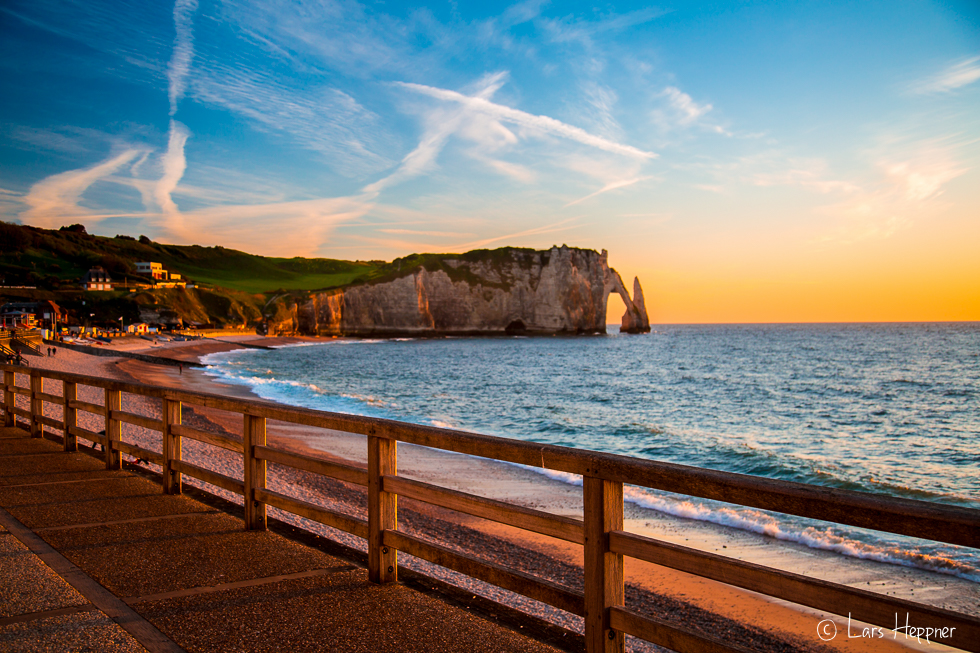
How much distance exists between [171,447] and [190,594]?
299cm

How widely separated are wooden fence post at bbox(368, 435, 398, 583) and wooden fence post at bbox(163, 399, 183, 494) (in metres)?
3.44

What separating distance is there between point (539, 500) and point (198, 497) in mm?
7365

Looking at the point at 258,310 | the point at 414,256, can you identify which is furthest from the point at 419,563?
the point at 414,256

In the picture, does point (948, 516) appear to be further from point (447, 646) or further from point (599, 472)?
point (447, 646)

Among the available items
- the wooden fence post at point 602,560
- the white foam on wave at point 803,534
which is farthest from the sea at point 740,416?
the wooden fence post at point 602,560

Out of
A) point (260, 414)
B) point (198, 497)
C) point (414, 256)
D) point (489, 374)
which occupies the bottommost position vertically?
point (489, 374)

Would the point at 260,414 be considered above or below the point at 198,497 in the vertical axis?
above

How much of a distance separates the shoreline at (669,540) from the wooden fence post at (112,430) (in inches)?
151

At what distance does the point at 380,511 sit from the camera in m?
4.14

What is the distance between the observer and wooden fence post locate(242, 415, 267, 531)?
17.1 feet

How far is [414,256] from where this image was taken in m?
182

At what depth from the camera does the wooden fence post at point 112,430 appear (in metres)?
7.58

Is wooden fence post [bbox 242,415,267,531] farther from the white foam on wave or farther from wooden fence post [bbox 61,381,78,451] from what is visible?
the white foam on wave

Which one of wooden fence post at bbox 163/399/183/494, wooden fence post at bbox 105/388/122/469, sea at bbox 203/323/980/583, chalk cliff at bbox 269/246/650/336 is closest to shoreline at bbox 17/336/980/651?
sea at bbox 203/323/980/583
